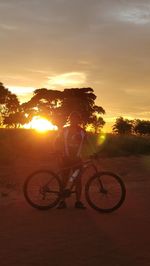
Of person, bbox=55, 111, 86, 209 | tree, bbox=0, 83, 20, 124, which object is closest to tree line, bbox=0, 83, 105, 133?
tree, bbox=0, 83, 20, 124

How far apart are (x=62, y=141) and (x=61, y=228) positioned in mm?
2714

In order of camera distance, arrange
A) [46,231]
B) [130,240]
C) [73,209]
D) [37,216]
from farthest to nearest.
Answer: [73,209], [37,216], [46,231], [130,240]

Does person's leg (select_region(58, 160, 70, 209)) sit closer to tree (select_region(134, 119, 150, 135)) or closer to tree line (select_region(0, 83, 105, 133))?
tree line (select_region(0, 83, 105, 133))

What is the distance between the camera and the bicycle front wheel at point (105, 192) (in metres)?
11.0

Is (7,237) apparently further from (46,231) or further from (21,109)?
(21,109)

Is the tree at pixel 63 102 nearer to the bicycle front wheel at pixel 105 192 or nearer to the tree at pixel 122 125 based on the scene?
the tree at pixel 122 125

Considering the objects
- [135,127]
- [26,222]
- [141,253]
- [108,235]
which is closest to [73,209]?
[26,222]

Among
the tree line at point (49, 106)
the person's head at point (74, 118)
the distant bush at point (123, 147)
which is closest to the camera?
the person's head at point (74, 118)

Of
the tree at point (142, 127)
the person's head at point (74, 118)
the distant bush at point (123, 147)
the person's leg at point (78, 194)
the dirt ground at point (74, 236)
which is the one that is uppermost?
the tree at point (142, 127)

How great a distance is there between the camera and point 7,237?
27.7 feet

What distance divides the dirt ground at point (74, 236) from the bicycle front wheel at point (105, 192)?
195mm

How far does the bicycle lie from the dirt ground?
214mm

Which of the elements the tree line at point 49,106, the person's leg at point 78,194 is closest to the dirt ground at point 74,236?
the person's leg at point 78,194

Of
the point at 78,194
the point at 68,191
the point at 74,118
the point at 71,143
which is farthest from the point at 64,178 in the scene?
the point at 74,118
